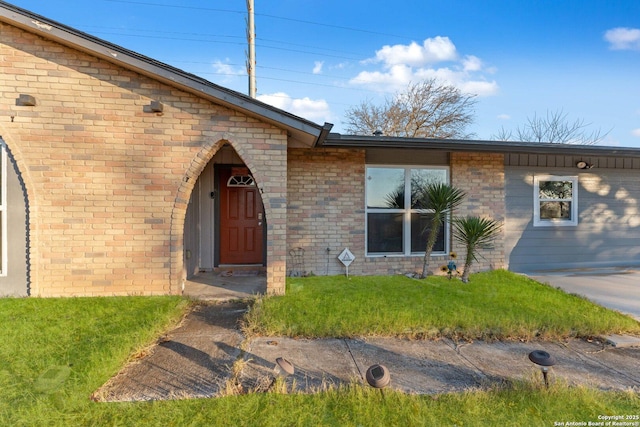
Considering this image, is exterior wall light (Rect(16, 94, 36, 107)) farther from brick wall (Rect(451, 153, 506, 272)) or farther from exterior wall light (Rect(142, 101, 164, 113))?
brick wall (Rect(451, 153, 506, 272))

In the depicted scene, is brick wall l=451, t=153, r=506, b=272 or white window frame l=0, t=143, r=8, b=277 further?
brick wall l=451, t=153, r=506, b=272

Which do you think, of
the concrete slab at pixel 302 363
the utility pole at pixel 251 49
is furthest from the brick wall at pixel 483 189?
the utility pole at pixel 251 49

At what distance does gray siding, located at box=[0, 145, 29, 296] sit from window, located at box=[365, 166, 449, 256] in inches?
223

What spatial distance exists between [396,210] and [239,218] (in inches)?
137

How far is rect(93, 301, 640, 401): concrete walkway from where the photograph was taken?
283 centimetres

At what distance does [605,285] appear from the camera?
609cm

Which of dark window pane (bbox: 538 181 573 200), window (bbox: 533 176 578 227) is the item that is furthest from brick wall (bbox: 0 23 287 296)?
dark window pane (bbox: 538 181 573 200)

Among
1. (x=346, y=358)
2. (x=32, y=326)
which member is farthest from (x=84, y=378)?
(x=346, y=358)

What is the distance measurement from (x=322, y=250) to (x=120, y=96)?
4.26 meters

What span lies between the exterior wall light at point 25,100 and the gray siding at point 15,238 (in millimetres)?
747

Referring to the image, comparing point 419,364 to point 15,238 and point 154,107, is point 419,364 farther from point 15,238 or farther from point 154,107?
point 15,238

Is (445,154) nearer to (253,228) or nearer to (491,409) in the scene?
(253,228)

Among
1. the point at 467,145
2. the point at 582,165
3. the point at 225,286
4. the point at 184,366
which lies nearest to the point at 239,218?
the point at 225,286

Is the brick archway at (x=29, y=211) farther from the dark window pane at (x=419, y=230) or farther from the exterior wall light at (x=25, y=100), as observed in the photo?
the dark window pane at (x=419, y=230)
